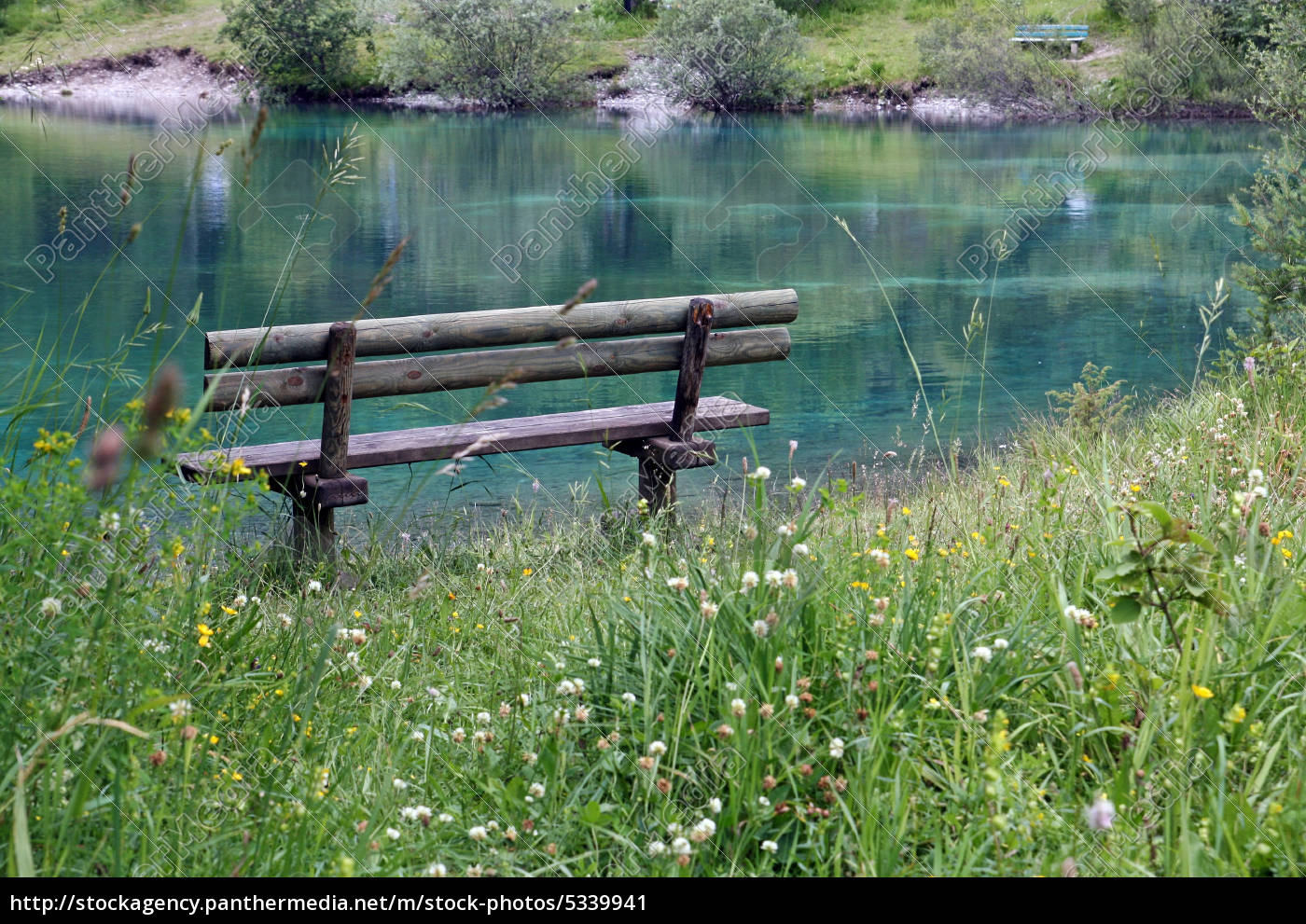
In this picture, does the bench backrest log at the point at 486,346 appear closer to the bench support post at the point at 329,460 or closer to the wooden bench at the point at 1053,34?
the bench support post at the point at 329,460

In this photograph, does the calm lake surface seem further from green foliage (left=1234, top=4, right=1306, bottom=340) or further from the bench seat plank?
green foliage (left=1234, top=4, right=1306, bottom=340)

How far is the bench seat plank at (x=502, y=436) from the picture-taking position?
5.41m

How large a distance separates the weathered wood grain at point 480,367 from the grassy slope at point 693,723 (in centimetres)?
239

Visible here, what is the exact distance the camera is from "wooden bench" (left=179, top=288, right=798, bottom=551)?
17.1ft

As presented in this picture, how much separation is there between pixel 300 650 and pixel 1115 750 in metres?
1.86

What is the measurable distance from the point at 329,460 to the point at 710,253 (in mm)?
16293

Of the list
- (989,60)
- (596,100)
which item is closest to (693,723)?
(989,60)

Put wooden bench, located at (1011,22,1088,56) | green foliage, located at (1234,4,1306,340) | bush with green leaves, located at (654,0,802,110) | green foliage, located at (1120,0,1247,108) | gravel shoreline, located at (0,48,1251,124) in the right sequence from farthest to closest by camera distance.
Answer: wooden bench, located at (1011,22,1088,56)
bush with green leaves, located at (654,0,802,110)
gravel shoreline, located at (0,48,1251,124)
green foliage, located at (1120,0,1247,108)
green foliage, located at (1234,4,1306,340)

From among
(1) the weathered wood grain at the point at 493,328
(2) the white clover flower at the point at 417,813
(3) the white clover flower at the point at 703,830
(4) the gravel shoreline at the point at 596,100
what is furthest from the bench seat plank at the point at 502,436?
(4) the gravel shoreline at the point at 596,100

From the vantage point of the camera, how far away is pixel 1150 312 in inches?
637

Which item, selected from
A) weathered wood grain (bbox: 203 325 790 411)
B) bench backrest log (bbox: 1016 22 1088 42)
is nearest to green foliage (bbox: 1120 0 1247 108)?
bench backrest log (bbox: 1016 22 1088 42)

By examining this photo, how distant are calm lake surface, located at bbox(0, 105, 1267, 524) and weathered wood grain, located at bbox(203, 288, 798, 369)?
678mm

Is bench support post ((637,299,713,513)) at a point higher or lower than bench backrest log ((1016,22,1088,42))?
lower

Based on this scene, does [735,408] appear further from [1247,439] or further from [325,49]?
[325,49]
